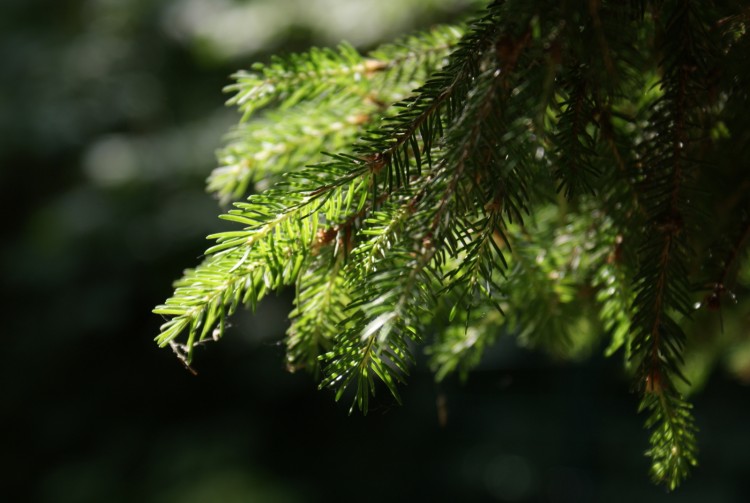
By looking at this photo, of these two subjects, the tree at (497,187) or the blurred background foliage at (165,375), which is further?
the blurred background foliage at (165,375)

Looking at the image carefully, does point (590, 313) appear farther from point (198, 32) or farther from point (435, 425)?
point (435, 425)

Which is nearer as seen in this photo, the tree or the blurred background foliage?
the tree

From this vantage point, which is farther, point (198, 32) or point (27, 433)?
point (27, 433)

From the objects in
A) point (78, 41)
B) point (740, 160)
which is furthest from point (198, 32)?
point (740, 160)

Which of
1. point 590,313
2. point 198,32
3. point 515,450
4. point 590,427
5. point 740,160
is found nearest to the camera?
point 740,160
